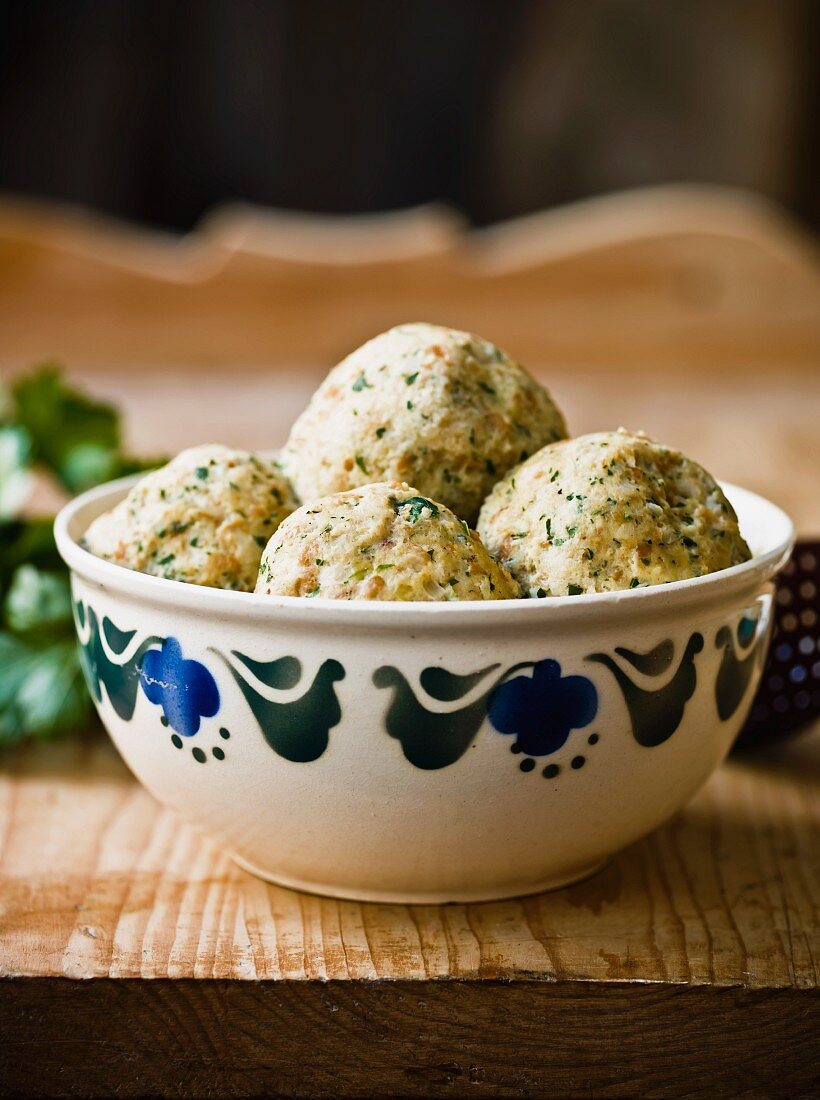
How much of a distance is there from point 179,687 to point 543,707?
23 centimetres

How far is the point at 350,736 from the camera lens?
79cm

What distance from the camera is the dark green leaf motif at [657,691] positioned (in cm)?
80

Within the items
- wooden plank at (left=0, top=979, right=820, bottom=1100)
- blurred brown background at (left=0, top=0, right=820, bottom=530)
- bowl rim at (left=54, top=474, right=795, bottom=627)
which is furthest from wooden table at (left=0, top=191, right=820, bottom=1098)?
blurred brown background at (left=0, top=0, right=820, bottom=530)

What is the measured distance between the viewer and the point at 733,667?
2.89ft

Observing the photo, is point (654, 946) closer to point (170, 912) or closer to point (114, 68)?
point (170, 912)

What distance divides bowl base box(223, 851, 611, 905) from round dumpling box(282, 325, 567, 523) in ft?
0.86

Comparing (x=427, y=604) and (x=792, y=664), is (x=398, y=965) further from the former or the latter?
(x=792, y=664)

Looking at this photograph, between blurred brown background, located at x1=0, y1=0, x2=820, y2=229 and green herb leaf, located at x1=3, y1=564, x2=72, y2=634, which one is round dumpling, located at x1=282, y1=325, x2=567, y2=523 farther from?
blurred brown background, located at x1=0, y1=0, x2=820, y2=229

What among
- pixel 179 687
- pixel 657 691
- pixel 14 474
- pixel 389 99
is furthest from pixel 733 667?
pixel 389 99

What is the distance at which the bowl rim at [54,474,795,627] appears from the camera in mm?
748

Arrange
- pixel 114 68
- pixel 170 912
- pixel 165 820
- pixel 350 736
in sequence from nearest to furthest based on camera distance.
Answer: pixel 350 736 → pixel 170 912 → pixel 165 820 → pixel 114 68

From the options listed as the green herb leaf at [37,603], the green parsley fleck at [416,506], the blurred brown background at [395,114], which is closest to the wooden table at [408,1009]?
the green parsley fleck at [416,506]

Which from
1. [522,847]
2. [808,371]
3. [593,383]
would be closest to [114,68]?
[593,383]

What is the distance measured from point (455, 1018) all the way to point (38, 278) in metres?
2.17
